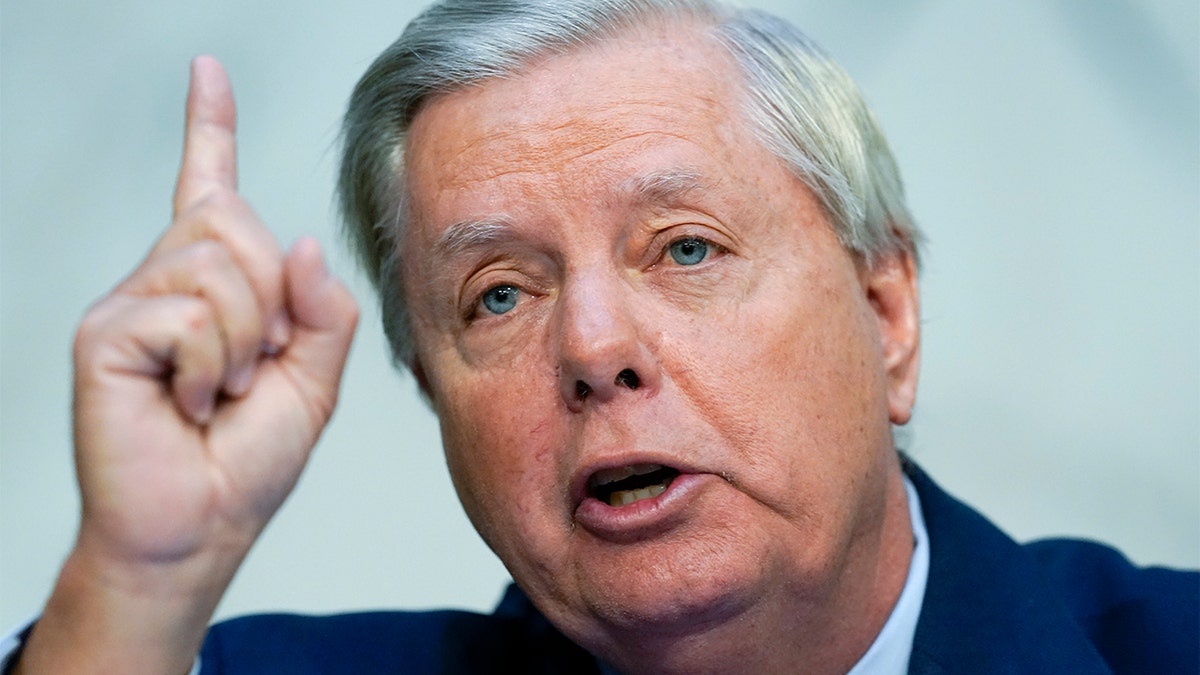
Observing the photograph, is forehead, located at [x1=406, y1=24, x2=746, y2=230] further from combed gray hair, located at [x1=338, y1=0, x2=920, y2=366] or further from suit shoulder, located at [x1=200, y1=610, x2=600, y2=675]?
suit shoulder, located at [x1=200, y1=610, x2=600, y2=675]

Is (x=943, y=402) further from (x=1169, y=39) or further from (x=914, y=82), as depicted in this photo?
(x=1169, y=39)

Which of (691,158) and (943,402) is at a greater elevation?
(691,158)

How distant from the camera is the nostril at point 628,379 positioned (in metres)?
1.77

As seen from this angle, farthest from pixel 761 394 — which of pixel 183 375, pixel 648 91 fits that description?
pixel 183 375

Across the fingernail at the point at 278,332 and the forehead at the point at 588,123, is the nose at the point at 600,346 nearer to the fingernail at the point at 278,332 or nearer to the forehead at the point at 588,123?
the forehead at the point at 588,123

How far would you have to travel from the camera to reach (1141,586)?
7.52 ft

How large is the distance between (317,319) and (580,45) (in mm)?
625

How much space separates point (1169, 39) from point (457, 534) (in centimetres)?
204

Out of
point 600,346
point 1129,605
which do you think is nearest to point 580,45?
point 600,346

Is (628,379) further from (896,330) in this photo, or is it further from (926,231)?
(926,231)

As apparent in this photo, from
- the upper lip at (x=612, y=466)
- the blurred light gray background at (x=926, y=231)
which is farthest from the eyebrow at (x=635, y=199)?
the blurred light gray background at (x=926, y=231)

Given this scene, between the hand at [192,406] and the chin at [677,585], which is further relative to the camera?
the chin at [677,585]

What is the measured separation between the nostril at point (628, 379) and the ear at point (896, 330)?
521 millimetres

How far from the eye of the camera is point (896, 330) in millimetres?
2166
